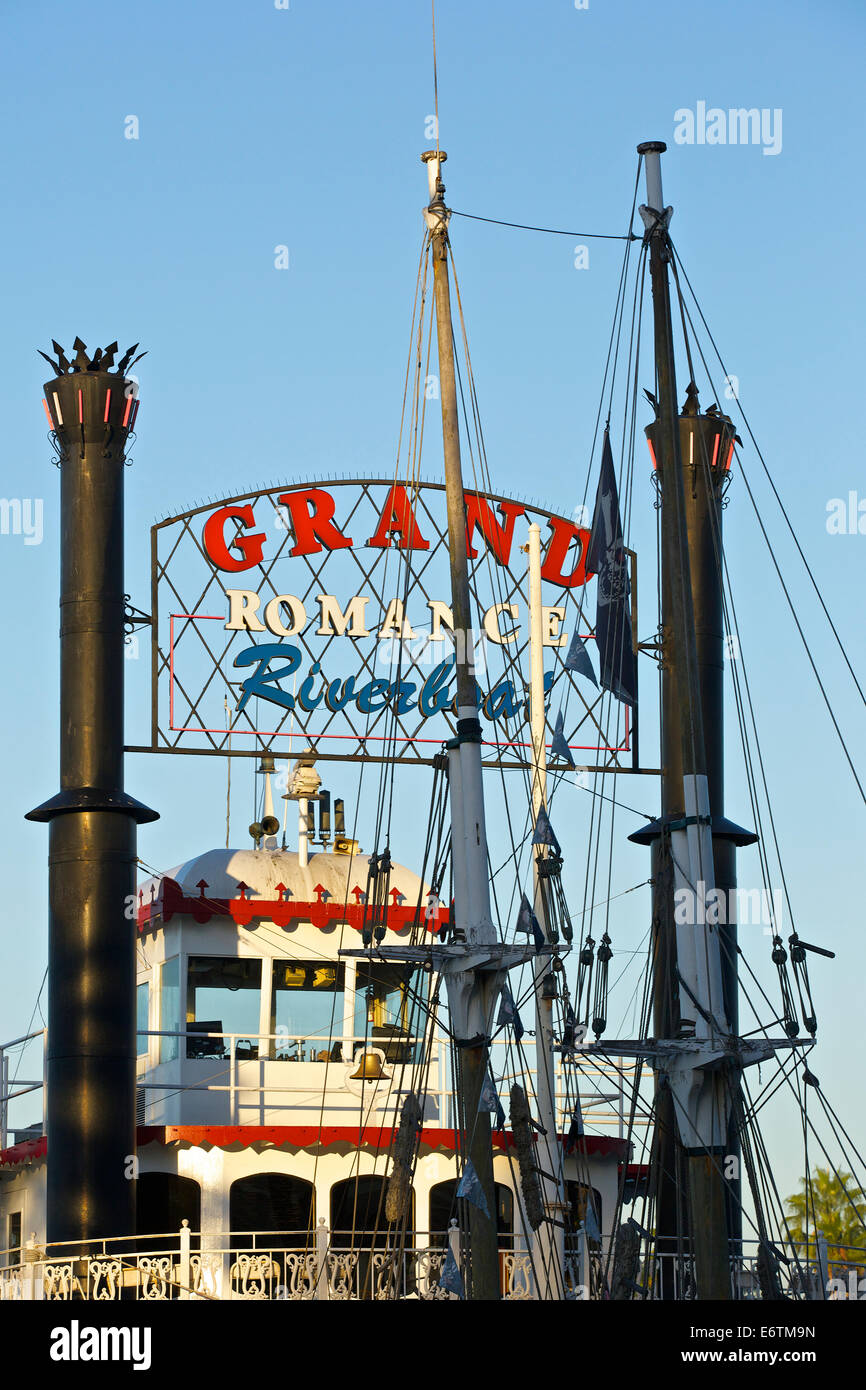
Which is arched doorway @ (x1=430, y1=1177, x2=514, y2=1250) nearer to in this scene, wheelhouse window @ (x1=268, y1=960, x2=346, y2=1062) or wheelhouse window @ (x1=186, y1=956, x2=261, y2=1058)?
wheelhouse window @ (x1=268, y1=960, x2=346, y2=1062)

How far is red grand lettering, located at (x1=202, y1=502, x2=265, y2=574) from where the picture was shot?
34094 mm

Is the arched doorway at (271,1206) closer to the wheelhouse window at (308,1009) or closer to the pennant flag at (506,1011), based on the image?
the wheelhouse window at (308,1009)

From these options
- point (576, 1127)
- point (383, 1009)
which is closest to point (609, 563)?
point (576, 1127)

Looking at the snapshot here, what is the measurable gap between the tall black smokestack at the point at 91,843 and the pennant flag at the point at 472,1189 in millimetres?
5864

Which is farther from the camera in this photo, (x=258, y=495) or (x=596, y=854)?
(x=258, y=495)

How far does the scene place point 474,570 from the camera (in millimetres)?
34750

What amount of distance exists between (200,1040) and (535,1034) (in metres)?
6.07

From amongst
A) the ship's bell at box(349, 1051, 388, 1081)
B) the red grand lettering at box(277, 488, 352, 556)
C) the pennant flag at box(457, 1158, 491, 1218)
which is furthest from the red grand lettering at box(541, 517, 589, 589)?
the pennant flag at box(457, 1158, 491, 1218)

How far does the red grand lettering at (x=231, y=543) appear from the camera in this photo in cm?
3409

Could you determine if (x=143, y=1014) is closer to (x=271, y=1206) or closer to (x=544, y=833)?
(x=271, y=1206)

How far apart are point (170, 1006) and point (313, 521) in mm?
8687

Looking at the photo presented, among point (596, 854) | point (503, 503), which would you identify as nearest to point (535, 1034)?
point (596, 854)

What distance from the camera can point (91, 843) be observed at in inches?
1134
